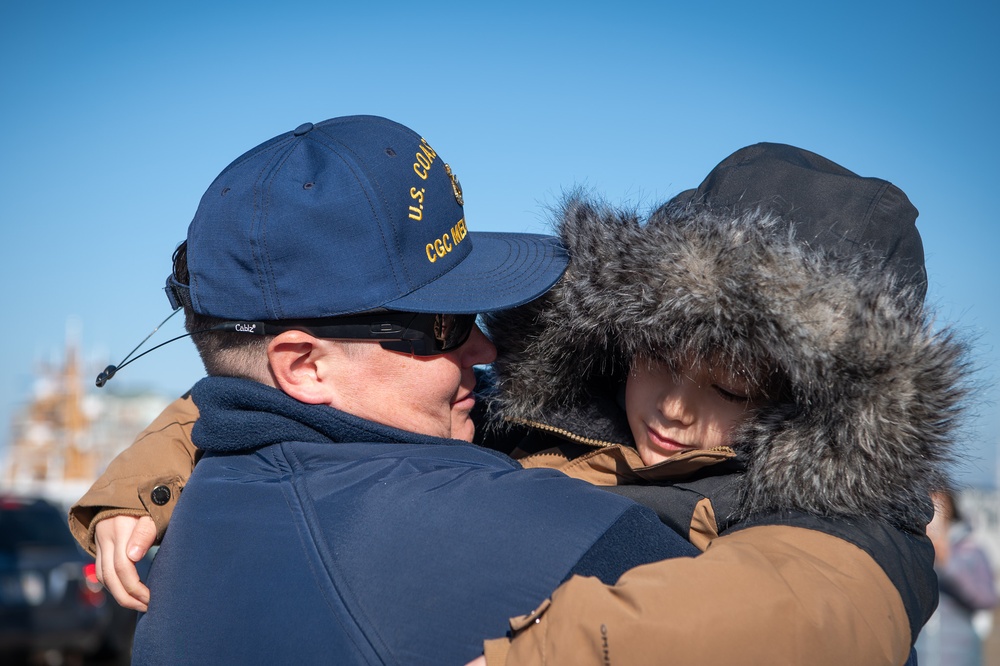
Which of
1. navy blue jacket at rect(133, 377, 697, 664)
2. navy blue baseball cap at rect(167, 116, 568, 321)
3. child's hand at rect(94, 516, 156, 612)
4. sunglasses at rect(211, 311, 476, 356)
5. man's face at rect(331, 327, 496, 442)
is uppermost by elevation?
navy blue baseball cap at rect(167, 116, 568, 321)

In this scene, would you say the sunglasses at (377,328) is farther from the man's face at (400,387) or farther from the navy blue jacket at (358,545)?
the navy blue jacket at (358,545)

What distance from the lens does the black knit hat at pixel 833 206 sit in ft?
6.73

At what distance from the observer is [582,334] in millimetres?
2279

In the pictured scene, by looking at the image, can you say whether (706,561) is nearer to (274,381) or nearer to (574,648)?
(574,648)

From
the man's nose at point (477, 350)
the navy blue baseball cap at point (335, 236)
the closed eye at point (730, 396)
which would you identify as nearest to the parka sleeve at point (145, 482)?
the navy blue baseball cap at point (335, 236)

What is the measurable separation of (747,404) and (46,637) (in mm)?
9058

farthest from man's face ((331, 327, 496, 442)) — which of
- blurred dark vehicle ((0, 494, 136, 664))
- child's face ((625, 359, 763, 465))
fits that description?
blurred dark vehicle ((0, 494, 136, 664))

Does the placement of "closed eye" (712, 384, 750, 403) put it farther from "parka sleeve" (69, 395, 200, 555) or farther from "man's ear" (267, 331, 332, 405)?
"parka sleeve" (69, 395, 200, 555)

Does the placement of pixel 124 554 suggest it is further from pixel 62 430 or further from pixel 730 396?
pixel 62 430

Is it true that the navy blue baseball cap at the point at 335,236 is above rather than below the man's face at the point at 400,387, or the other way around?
above

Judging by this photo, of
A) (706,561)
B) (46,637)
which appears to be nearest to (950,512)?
(706,561)

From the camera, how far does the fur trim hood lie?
186 cm

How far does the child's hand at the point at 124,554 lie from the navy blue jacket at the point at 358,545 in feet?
0.42

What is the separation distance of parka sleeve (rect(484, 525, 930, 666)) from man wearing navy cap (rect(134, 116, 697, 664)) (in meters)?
0.11
